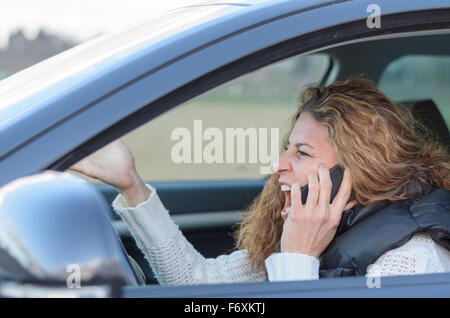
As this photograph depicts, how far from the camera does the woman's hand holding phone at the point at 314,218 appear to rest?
72.7 inches

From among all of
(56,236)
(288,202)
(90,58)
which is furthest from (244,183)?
(56,236)

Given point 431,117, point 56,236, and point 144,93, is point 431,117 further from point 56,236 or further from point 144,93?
point 56,236

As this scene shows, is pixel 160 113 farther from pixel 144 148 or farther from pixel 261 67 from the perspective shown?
pixel 144 148

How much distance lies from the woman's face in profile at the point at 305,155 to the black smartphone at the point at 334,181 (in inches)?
0.7

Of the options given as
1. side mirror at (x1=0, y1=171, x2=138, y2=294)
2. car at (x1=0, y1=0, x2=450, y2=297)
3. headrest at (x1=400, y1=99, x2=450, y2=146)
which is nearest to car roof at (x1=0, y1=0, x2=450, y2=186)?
car at (x1=0, y1=0, x2=450, y2=297)

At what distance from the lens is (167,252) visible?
7.27ft

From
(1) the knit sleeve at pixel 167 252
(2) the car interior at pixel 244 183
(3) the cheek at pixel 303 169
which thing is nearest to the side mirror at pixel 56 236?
(3) the cheek at pixel 303 169

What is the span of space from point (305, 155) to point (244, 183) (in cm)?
198

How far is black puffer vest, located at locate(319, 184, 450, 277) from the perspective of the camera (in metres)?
1.76

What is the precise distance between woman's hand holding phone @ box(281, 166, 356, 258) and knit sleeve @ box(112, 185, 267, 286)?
45cm

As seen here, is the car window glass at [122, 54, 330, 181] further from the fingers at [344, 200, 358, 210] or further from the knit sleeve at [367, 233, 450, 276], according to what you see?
the knit sleeve at [367, 233, 450, 276]
